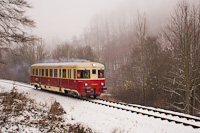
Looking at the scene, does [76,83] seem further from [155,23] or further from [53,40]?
[53,40]

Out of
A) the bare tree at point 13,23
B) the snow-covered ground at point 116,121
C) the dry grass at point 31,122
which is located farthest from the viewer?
the bare tree at point 13,23

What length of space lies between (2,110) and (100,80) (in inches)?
305

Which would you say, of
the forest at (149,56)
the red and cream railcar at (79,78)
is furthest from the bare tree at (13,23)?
the red and cream railcar at (79,78)

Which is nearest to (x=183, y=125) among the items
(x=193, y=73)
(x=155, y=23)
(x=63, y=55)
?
(x=193, y=73)

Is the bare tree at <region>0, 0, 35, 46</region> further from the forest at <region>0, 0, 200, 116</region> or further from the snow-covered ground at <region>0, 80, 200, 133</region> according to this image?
the snow-covered ground at <region>0, 80, 200, 133</region>

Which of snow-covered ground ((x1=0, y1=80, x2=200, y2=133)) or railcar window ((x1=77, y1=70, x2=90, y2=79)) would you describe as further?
railcar window ((x1=77, y1=70, x2=90, y2=79))

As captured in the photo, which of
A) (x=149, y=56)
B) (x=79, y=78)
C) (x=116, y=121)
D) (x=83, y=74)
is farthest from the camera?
(x=149, y=56)

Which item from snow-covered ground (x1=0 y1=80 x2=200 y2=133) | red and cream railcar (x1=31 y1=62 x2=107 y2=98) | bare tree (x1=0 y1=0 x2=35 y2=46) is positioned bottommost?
snow-covered ground (x1=0 y1=80 x2=200 y2=133)

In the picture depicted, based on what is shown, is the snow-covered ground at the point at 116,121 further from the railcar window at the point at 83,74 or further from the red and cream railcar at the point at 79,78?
the railcar window at the point at 83,74

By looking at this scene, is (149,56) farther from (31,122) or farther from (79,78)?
(31,122)

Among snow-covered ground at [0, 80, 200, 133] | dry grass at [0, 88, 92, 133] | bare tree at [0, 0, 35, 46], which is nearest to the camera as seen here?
dry grass at [0, 88, 92, 133]

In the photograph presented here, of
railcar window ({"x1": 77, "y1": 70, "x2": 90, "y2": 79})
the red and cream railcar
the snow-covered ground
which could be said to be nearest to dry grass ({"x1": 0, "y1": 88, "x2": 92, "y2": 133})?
the snow-covered ground

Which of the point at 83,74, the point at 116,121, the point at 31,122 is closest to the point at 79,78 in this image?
the point at 83,74

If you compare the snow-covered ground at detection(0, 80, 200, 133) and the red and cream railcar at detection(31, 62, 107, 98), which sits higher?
the red and cream railcar at detection(31, 62, 107, 98)
